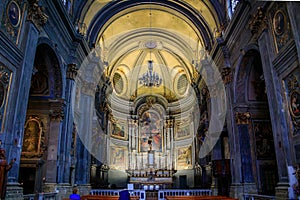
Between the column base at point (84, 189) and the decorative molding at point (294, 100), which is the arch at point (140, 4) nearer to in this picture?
the column base at point (84, 189)

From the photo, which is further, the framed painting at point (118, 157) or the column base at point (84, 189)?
the framed painting at point (118, 157)

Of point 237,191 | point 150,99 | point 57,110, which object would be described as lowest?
point 237,191

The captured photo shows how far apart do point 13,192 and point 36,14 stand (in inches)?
213

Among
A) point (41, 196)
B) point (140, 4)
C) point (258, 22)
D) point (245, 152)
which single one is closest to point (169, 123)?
point (140, 4)

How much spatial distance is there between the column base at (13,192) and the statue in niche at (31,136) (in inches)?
156

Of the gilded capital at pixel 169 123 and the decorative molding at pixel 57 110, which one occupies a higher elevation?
the gilded capital at pixel 169 123

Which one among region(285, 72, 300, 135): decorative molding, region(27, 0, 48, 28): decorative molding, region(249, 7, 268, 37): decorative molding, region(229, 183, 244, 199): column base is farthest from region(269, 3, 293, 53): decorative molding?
region(27, 0, 48, 28): decorative molding

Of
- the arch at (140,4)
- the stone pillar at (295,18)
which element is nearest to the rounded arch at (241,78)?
the arch at (140,4)

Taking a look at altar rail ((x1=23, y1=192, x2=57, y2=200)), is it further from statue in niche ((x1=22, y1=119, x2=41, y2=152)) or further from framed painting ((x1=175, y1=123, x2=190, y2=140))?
framed painting ((x1=175, y1=123, x2=190, y2=140))

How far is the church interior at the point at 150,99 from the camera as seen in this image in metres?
7.25

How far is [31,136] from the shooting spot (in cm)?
1088

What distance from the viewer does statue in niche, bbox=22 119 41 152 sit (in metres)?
10.6

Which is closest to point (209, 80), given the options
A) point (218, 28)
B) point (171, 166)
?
point (218, 28)

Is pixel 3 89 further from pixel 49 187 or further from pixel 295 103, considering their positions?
pixel 295 103
